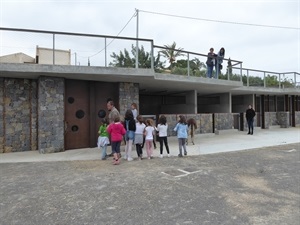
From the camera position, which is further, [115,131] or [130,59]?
[130,59]

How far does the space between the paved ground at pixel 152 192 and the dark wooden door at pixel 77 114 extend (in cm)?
234

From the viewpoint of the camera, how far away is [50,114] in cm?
873

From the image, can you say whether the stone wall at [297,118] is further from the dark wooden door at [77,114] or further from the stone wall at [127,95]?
the dark wooden door at [77,114]

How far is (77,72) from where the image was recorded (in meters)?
8.23

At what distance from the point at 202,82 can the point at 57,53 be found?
7088mm

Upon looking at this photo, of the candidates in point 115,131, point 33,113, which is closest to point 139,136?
point 115,131

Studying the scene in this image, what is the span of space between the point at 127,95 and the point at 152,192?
→ 246 inches

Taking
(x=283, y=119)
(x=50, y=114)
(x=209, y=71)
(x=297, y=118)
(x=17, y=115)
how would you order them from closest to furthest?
(x=50, y=114)
(x=17, y=115)
(x=209, y=71)
(x=283, y=119)
(x=297, y=118)

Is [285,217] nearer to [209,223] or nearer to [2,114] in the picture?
[209,223]

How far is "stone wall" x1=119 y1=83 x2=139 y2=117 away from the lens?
10.0m

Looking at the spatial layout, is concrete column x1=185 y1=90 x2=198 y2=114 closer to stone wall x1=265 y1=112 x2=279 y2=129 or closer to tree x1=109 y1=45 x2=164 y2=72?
tree x1=109 y1=45 x2=164 y2=72

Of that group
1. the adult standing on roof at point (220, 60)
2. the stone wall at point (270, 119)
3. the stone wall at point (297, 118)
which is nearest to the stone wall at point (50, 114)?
the adult standing on roof at point (220, 60)

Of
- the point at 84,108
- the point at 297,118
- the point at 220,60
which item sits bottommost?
the point at 297,118

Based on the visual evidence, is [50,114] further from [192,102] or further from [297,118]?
[297,118]
